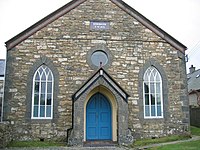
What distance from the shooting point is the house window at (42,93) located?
42.2 feet

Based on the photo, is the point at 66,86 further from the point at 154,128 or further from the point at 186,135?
the point at 186,135

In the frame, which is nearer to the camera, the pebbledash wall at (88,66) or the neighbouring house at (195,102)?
the pebbledash wall at (88,66)

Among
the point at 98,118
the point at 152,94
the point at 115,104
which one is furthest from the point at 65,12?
the point at 152,94

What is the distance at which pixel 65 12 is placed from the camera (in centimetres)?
1405

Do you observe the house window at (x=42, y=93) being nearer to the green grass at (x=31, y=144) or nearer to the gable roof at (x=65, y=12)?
the green grass at (x=31, y=144)

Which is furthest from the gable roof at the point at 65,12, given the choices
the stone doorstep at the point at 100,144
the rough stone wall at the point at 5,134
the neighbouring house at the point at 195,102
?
the neighbouring house at the point at 195,102

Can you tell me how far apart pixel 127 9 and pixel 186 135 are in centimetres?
837

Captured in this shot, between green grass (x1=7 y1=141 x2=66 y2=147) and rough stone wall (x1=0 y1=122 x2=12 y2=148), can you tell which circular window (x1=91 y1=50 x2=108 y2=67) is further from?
rough stone wall (x1=0 y1=122 x2=12 y2=148)

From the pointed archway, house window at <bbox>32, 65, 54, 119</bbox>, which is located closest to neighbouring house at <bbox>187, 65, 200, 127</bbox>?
the pointed archway

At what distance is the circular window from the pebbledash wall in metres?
0.27

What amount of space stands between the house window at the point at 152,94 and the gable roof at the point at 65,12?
88.5 inches

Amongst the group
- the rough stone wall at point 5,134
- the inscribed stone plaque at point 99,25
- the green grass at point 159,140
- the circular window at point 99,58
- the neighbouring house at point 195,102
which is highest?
the inscribed stone plaque at point 99,25

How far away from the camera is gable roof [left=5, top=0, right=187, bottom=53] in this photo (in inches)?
528

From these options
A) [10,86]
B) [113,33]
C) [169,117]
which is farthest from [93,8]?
[169,117]
